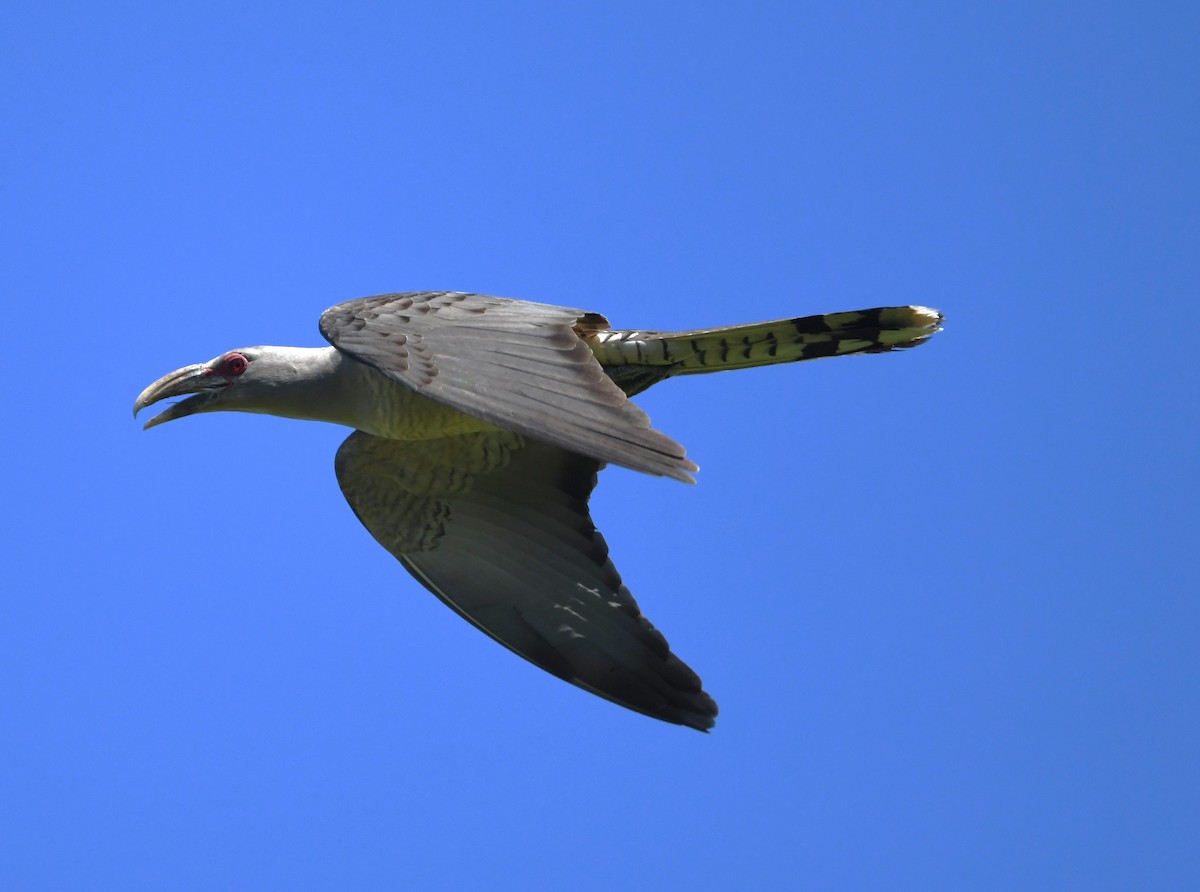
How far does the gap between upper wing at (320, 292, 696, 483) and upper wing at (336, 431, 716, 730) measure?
1210mm

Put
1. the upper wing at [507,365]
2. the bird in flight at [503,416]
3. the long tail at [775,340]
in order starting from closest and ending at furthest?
1. the upper wing at [507,365]
2. the bird in flight at [503,416]
3. the long tail at [775,340]

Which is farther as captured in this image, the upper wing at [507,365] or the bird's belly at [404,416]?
→ the bird's belly at [404,416]

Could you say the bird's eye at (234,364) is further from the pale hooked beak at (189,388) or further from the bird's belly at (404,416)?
the bird's belly at (404,416)

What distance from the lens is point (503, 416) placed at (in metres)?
6.88

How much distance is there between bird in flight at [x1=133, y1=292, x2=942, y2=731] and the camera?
7.45 metres

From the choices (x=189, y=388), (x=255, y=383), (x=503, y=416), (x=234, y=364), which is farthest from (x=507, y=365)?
(x=189, y=388)

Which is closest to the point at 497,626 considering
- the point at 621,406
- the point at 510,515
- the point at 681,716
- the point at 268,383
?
the point at 510,515

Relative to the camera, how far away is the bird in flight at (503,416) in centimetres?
745

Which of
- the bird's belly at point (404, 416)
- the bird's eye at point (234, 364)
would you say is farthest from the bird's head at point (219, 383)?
the bird's belly at point (404, 416)

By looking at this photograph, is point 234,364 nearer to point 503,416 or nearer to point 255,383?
point 255,383

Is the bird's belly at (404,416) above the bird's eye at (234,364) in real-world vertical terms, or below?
below

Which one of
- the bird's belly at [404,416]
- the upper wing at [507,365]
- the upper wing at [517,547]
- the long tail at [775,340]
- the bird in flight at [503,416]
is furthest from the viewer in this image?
the upper wing at [517,547]

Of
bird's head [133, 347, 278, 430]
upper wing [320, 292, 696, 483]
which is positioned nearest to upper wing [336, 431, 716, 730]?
bird's head [133, 347, 278, 430]

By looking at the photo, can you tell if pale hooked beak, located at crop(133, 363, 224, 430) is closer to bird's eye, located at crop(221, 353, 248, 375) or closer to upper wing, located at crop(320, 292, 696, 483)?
bird's eye, located at crop(221, 353, 248, 375)
